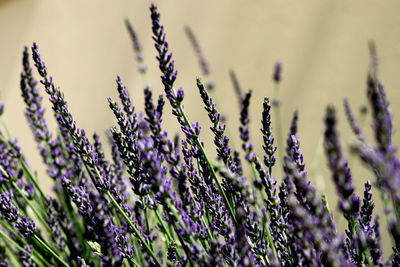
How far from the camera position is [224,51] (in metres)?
1.40

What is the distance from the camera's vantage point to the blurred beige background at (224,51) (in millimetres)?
1158

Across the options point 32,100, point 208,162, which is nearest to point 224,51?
point 32,100

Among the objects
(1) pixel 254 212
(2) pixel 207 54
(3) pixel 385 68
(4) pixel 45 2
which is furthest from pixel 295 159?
(4) pixel 45 2

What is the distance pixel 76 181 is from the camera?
570mm

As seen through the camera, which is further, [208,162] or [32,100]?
[32,100]

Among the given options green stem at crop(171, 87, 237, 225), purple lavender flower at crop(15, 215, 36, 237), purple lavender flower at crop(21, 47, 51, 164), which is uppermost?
purple lavender flower at crop(21, 47, 51, 164)

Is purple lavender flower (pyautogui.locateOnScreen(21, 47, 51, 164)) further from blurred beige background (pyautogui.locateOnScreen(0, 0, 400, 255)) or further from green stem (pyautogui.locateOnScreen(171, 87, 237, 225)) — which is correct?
blurred beige background (pyautogui.locateOnScreen(0, 0, 400, 255))

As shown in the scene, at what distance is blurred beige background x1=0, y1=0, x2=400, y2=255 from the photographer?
1158 mm

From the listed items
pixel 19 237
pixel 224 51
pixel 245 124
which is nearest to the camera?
pixel 245 124

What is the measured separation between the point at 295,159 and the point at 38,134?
0.40 meters

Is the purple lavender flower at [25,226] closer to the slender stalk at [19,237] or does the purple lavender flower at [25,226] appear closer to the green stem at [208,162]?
the slender stalk at [19,237]

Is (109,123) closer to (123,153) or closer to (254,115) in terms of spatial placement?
(254,115)

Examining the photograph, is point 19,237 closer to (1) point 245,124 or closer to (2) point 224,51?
(1) point 245,124

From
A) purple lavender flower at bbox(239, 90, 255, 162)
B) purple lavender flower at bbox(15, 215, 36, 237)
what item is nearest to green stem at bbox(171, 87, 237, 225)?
purple lavender flower at bbox(239, 90, 255, 162)
